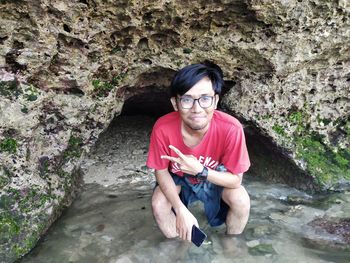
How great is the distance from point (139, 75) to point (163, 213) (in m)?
1.03

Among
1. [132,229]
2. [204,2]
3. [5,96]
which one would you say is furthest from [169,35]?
[132,229]

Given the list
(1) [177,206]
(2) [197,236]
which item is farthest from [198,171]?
(2) [197,236]

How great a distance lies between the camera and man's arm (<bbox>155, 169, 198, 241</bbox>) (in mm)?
2518

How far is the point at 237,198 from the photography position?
8.65 feet

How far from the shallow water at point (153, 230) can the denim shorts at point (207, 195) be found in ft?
0.48

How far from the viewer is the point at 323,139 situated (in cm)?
348

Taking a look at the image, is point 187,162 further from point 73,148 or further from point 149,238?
point 73,148

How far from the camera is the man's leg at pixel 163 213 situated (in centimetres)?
271

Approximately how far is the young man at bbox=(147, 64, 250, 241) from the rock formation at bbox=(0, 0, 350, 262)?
605 mm

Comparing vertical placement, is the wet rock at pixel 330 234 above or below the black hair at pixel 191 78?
below

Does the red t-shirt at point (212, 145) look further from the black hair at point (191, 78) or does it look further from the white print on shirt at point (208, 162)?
the black hair at point (191, 78)

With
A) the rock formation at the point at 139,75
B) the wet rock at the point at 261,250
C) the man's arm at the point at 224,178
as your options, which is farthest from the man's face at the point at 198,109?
the wet rock at the point at 261,250

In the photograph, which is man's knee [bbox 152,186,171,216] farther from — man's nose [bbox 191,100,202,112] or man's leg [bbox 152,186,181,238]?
man's nose [bbox 191,100,202,112]

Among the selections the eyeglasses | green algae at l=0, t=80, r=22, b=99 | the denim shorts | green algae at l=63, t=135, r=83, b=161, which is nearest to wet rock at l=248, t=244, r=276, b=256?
the denim shorts
